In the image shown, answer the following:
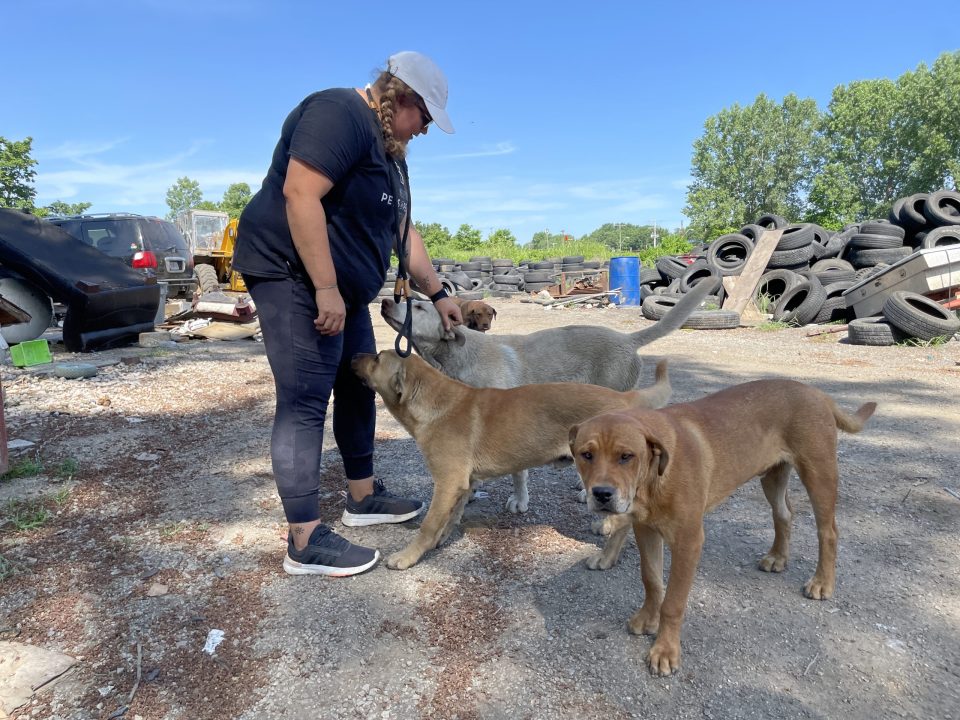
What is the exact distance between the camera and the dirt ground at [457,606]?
2191 mm

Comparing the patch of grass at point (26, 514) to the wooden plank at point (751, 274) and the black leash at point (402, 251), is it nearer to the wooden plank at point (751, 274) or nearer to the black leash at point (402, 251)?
the black leash at point (402, 251)

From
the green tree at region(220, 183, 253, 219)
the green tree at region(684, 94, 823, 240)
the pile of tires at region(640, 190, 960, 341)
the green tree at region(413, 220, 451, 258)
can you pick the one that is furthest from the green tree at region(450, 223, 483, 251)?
the green tree at region(220, 183, 253, 219)

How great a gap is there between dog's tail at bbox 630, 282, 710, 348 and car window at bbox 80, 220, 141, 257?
12.2 meters

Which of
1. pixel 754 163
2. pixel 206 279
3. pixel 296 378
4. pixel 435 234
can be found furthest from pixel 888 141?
pixel 296 378

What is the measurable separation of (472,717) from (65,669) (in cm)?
155

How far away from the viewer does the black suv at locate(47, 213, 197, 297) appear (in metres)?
12.9

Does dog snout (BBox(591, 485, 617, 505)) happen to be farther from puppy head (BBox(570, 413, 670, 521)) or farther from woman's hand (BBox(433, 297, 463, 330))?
woman's hand (BBox(433, 297, 463, 330))

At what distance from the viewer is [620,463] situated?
226 centimetres

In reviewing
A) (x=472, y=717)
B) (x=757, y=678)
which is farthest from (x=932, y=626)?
(x=472, y=717)

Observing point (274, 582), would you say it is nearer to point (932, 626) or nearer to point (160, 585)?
point (160, 585)

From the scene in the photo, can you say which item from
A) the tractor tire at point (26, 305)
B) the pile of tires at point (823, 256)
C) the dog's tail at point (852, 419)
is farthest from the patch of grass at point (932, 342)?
the tractor tire at point (26, 305)

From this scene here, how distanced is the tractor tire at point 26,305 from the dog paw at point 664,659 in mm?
9458

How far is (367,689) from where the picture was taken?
87.9 inches

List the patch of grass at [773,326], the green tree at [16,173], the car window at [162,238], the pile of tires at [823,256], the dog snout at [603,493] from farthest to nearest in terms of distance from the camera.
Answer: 1. the green tree at [16,173]
2. the car window at [162,238]
3. the pile of tires at [823,256]
4. the patch of grass at [773,326]
5. the dog snout at [603,493]
